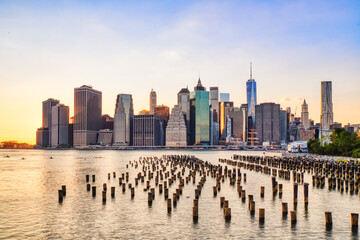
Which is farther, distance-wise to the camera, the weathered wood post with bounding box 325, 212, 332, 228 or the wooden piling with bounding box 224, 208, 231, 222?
the wooden piling with bounding box 224, 208, 231, 222

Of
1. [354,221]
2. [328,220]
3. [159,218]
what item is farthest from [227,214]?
[354,221]

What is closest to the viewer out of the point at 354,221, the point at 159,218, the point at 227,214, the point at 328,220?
the point at 354,221

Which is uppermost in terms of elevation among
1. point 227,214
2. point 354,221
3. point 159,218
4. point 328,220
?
point 354,221

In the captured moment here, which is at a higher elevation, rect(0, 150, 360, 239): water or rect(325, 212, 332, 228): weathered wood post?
rect(325, 212, 332, 228): weathered wood post

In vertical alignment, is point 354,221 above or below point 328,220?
above

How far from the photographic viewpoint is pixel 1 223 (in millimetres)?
32125

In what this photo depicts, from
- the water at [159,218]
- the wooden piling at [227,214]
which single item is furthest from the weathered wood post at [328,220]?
the wooden piling at [227,214]

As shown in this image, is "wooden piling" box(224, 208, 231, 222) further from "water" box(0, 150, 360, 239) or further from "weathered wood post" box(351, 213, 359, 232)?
"weathered wood post" box(351, 213, 359, 232)

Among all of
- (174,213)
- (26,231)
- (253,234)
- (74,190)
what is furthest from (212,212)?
(74,190)

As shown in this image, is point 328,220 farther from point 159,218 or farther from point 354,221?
point 159,218

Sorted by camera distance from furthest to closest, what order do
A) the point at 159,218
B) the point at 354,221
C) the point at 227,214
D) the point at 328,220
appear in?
the point at 159,218 < the point at 227,214 < the point at 328,220 < the point at 354,221

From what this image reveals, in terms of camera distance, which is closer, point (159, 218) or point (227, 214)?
point (227, 214)

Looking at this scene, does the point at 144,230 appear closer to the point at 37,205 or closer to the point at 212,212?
the point at 212,212

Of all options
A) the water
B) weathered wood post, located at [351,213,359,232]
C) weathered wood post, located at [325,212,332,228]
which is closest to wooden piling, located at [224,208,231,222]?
the water
